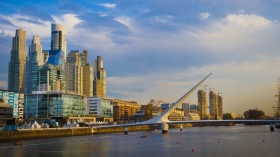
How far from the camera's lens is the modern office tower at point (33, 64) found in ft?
446

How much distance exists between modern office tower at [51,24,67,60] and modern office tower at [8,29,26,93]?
15.1 meters

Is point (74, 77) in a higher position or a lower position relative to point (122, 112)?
higher

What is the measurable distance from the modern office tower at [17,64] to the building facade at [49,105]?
78.0 meters

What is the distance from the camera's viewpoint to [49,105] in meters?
90.4

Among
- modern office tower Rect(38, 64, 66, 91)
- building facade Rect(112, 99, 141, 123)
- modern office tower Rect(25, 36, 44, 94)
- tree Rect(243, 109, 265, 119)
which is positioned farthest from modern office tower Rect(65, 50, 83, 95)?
tree Rect(243, 109, 265, 119)

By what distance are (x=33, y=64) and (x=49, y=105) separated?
6141 centimetres

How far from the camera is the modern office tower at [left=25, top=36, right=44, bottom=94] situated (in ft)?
446

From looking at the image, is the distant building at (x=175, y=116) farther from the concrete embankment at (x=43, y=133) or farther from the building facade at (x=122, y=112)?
the concrete embankment at (x=43, y=133)

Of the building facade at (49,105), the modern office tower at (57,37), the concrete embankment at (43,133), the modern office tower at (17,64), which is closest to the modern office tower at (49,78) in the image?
the building facade at (49,105)

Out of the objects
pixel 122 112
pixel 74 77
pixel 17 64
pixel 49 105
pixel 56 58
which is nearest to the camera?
pixel 49 105

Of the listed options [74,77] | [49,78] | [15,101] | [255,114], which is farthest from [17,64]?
[255,114]

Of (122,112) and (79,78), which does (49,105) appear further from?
(79,78)

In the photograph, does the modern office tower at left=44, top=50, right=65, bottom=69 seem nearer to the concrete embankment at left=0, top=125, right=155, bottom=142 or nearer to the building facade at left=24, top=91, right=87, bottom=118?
the building facade at left=24, top=91, right=87, bottom=118

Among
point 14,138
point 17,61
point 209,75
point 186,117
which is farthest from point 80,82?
point 14,138
